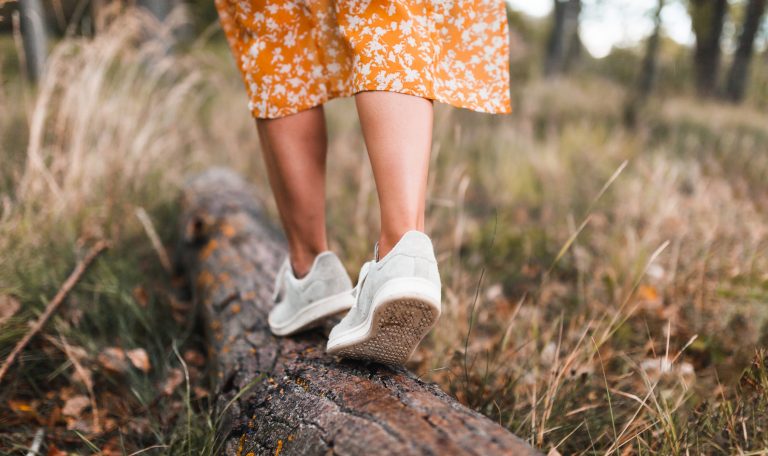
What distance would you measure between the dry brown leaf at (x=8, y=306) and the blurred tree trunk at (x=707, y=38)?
41.9ft

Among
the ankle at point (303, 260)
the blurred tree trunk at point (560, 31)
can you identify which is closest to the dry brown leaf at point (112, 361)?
the ankle at point (303, 260)

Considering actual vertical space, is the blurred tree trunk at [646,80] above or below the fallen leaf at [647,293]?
above

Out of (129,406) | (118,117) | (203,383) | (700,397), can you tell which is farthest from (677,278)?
(118,117)

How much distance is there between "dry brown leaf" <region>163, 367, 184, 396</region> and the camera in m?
1.42

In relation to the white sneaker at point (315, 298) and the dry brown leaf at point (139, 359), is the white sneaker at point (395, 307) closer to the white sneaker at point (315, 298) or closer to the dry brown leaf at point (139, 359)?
the white sneaker at point (315, 298)

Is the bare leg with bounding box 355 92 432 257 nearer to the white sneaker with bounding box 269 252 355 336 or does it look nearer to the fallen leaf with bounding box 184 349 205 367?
the white sneaker with bounding box 269 252 355 336

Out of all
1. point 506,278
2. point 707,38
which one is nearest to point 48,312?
point 506,278

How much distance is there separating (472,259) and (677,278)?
918 millimetres

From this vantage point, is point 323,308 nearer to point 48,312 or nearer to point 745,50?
point 48,312

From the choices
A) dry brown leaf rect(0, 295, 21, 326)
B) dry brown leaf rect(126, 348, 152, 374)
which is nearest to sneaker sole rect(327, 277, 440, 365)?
dry brown leaf rect(126, 348, 152, 374)

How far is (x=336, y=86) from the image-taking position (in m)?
1.27

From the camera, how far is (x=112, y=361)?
5.09 ft

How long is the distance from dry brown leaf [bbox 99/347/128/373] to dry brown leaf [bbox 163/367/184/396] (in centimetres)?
15

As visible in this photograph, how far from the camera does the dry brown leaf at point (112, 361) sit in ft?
5.05
